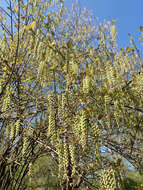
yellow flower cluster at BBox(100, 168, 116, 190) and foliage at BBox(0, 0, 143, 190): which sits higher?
foliage at BBox(0, 0, 143, 190)

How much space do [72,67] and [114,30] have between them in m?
0.91

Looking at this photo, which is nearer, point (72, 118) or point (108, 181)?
point (108, 181)

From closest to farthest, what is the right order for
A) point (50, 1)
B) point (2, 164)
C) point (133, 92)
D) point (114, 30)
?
point (2, 164) < point (133, 92) < point (114, 30) < point (50, 1)

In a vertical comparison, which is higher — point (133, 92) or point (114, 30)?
point (114, 30)

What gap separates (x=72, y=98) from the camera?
147cm

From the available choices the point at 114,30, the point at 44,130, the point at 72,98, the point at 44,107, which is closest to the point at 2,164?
the point at 44,130

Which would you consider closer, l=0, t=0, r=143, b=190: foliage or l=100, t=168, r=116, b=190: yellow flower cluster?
l=100, t=168, r=116, b=190: yellow flower cluster

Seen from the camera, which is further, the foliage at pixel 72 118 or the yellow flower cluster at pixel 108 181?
the foliage at pixel 72 118

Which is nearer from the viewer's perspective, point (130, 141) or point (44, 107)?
point (130, 141)

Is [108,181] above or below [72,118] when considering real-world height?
below

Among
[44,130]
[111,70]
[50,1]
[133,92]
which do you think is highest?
[50,1]

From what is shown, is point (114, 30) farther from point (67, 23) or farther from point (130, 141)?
point (67, 23)

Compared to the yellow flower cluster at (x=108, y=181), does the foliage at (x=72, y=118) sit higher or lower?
higher

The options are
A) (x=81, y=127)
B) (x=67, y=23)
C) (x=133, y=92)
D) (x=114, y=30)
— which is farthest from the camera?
(x=67, y=23)
